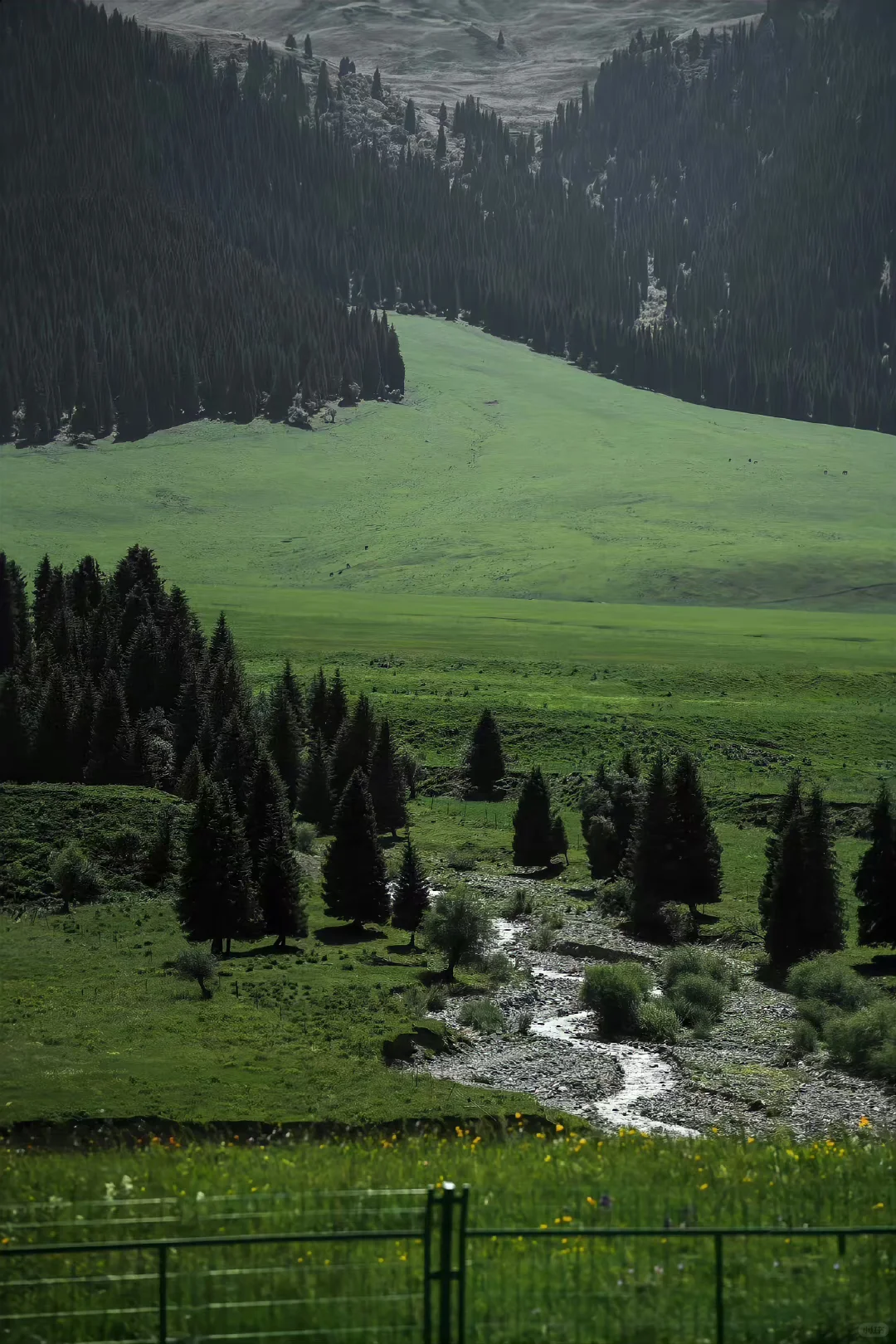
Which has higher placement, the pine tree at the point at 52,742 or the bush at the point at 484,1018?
the pine tree at the point at 52,742

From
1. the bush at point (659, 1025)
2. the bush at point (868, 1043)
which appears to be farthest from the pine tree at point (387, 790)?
the bush at point (868, 1043)

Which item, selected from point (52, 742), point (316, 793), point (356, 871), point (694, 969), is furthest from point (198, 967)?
point (52, 742)

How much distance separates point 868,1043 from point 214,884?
101 feet

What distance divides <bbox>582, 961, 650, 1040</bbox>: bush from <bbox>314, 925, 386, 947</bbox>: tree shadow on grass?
53.1 feet

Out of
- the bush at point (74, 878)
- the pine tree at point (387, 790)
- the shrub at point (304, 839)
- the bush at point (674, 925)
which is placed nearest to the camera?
the bush at point (674, 925)

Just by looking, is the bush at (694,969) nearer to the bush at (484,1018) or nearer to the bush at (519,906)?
the bush at (484,1018)

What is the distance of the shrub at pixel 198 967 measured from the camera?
195ft

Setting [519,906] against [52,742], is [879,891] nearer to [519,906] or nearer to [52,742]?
[519,906]

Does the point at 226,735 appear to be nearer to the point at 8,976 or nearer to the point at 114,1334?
the point at 8,976

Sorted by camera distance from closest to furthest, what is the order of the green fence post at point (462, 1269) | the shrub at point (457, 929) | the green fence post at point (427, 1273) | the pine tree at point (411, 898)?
the green fence post at point (462, 1269), the green fence post at point (427, 1273), the shrub at point (457, 929), the pine tree at point (411, 898)

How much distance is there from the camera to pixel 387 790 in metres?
99.1

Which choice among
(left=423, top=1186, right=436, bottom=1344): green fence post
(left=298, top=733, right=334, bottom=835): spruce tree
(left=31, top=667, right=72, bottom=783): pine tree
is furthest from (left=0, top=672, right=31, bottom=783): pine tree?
(left=423, top=1186, right=436, bottom=1344): green fence post

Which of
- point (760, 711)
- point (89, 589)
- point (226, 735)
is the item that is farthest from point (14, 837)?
point (760, 711)

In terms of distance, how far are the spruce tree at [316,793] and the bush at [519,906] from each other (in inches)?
956
